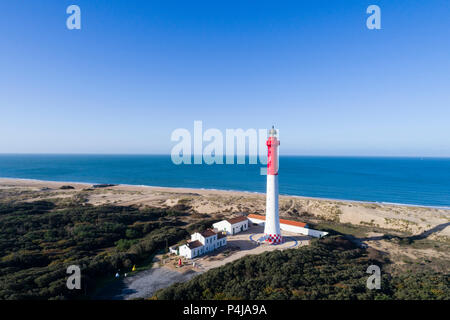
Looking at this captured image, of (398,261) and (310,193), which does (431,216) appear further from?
(310,193)

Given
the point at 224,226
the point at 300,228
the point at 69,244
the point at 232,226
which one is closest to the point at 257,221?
the point at 232,226

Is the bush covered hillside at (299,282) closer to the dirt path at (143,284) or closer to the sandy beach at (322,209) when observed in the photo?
the dirt path at (143,284)

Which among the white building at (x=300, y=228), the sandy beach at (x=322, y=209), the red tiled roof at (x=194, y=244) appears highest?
the red tiled roof at (x=194, y=244)

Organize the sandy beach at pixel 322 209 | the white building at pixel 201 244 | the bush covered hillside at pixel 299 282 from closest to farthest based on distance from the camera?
the bush covered hillside at pixel 299 282 → the white building at pixel 201 244 → the sandy beach at pixel 322 209

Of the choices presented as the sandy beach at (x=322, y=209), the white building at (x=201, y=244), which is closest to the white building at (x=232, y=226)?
the white building at (x=201, y=244)

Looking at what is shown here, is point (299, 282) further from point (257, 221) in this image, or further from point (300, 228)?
point (257, 221)

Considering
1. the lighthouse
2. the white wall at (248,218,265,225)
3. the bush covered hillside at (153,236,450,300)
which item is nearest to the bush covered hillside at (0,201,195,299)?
the bush covered hillside at (153,236,450,300)

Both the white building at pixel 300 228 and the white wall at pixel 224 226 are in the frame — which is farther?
the white wall at pixel 224 226

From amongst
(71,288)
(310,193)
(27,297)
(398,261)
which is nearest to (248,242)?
(398,261)
